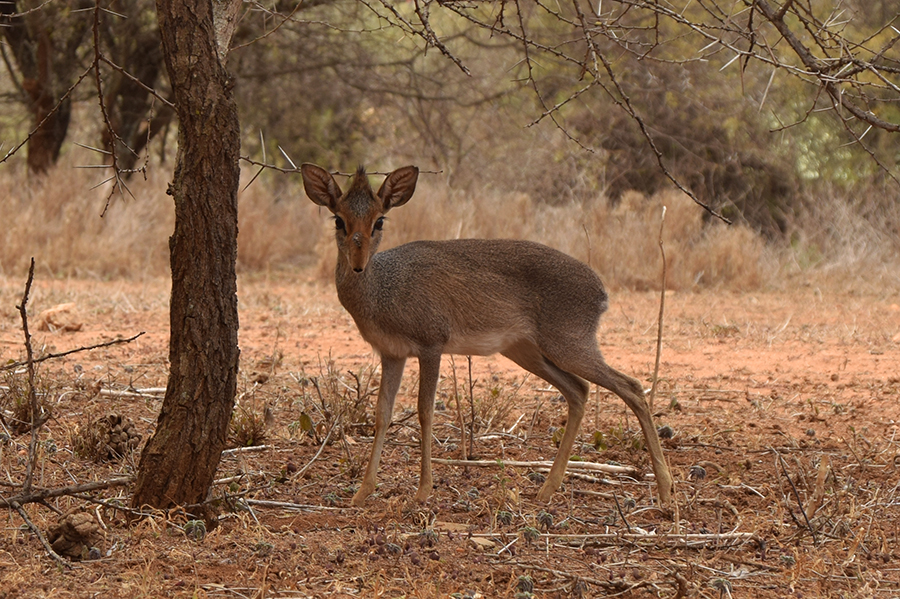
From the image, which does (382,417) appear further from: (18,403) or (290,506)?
(18,403)

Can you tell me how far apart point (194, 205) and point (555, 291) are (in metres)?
1.81

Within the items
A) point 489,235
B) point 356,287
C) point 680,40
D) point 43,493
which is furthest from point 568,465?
point 680,40

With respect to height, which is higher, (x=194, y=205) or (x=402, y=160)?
(x=402, y=160)

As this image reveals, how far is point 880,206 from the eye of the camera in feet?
47.5

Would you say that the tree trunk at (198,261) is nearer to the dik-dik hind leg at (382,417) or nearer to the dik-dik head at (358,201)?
the dik-dik head at (358,201)

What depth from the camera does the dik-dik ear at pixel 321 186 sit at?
13.3 ft

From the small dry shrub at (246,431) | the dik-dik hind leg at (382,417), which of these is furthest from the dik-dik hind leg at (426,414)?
the small dry shrub at (246,431)

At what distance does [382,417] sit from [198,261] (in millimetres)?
1251

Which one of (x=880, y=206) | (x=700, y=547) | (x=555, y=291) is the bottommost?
(x=700, y=547)

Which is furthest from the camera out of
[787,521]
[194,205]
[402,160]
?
[402,160]

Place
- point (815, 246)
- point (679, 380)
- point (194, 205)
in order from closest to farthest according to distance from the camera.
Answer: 1. point (194, 205)
2. point (679, 380)
3. point (815, 246)

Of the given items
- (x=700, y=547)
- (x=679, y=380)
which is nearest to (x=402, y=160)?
(x=679, y=380)

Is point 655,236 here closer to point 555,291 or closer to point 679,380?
point 679,380

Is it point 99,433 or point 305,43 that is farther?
point 305,43
